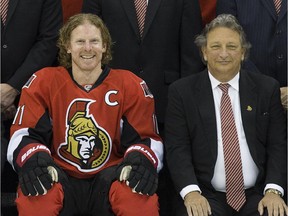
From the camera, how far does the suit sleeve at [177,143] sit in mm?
3805

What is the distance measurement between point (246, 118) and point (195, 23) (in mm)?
835

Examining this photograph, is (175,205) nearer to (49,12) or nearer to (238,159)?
(238,159)

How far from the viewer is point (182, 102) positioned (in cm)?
392

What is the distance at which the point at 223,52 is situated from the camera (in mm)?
3871

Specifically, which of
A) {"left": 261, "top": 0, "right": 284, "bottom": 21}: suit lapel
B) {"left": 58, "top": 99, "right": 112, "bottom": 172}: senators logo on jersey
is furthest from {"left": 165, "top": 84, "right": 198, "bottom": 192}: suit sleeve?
{"left": 261, "top": 0, "right": 284, "bottom": 21}: suit lapel

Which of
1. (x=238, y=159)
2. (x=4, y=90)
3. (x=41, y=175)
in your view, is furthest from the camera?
(x=4, y=90)

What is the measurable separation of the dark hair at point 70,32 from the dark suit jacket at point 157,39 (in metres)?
0.26

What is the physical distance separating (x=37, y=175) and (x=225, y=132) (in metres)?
1.05

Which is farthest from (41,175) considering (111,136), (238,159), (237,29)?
(237,29)

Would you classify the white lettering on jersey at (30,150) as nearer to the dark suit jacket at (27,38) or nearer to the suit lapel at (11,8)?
the dark suit jacket at (27,38)

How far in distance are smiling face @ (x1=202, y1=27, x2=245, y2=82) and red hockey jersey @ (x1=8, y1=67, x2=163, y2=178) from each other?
44 centimetres

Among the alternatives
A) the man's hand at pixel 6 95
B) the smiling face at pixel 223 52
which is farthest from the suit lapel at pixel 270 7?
the man's hand at pixel 6 95

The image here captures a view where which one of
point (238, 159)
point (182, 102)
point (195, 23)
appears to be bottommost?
point (238, 159)

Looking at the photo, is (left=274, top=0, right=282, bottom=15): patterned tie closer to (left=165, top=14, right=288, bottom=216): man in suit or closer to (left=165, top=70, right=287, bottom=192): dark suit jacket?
(left=165, top=14, right=288, bottom=216): man in suit
